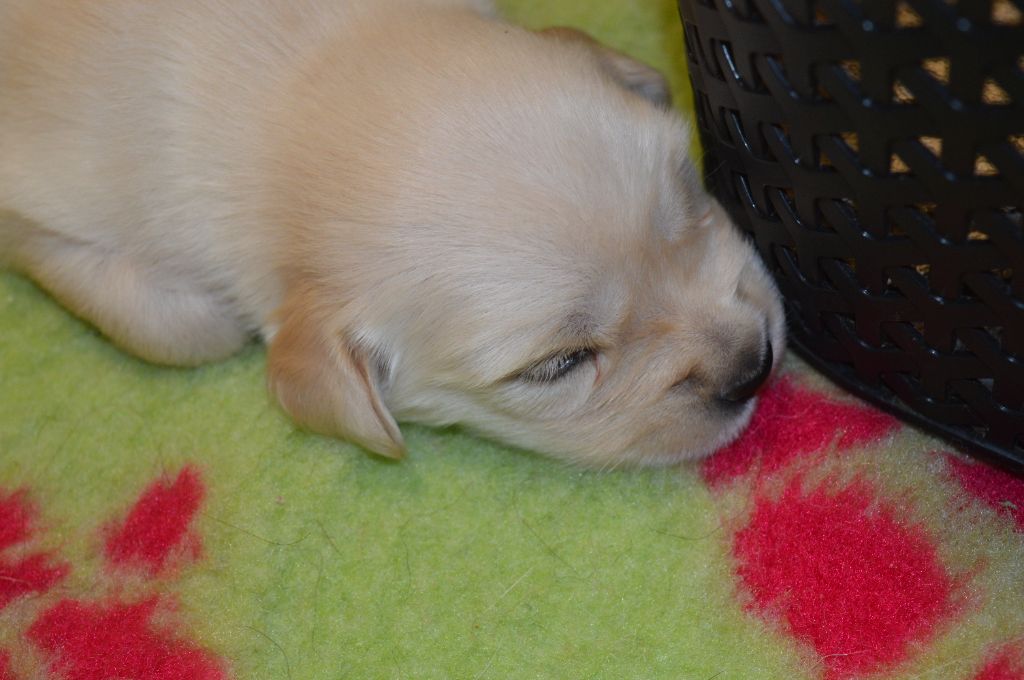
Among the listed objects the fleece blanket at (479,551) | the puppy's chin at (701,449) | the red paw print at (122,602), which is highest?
the puppy's chin at (701,449)

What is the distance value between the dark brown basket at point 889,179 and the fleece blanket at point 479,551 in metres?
0.21

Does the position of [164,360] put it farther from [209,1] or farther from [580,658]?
[580,658]

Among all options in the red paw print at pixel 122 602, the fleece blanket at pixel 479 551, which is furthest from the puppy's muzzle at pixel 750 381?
the red paw print at pixel 122 602

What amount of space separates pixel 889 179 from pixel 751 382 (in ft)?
1.87

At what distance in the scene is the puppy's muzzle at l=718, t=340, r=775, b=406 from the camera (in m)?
2.09

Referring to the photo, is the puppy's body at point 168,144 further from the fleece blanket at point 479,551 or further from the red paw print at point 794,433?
the red paw print at point 794,433

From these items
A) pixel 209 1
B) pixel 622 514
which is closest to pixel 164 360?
pixel 209 1

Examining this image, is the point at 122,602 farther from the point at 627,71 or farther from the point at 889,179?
the point at 889,179

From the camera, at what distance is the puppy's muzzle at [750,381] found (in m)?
2.09

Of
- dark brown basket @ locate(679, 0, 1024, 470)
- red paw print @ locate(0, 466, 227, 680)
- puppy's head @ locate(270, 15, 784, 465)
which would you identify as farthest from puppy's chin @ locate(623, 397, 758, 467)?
red paw print @ locate(0, 466, 227, 680)

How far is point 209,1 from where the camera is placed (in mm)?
2303

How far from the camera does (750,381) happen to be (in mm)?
2086

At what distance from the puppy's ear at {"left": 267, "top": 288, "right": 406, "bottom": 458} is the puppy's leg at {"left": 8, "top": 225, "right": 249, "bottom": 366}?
0.42 meters

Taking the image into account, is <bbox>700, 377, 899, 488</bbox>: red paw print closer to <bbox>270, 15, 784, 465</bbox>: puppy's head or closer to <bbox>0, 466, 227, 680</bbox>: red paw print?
<bbox>270, 15, 784, 465</bbox>: puppy's head
